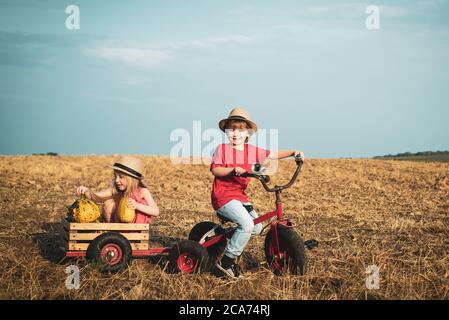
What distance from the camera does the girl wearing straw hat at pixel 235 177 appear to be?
6.00 meters

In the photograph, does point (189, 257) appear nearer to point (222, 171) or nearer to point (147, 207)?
point (147, 207)

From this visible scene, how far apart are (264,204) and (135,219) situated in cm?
776

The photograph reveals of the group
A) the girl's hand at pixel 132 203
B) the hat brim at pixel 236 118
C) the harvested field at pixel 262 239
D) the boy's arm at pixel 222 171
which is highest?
the hat brim at pixel 236 118

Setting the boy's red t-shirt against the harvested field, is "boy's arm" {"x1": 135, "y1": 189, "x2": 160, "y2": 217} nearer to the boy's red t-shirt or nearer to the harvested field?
the harvested field

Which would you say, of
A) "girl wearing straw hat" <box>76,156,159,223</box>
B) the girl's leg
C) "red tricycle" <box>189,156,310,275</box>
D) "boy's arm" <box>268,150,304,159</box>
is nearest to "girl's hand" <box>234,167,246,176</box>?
"red tricycle" <box>189,156,310,275</box>

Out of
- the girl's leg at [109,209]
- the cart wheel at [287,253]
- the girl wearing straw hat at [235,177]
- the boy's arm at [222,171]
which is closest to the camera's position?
the cart wheel at [287,253]

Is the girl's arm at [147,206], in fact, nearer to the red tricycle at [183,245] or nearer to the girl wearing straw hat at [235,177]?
the red tricycle at [183,245]

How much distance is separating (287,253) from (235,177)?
41.1 inches

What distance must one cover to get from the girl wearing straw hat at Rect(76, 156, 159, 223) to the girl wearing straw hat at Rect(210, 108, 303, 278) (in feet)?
3.27

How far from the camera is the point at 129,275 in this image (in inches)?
233

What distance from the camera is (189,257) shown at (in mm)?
6152

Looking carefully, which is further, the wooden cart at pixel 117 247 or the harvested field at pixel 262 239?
the wooden cart at pixel 117 247

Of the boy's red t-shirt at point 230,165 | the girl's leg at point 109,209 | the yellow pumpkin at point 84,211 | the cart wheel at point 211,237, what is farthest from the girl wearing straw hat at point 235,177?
the yellow pumpkin at point 84,211

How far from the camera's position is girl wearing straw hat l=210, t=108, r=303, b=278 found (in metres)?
6.00
